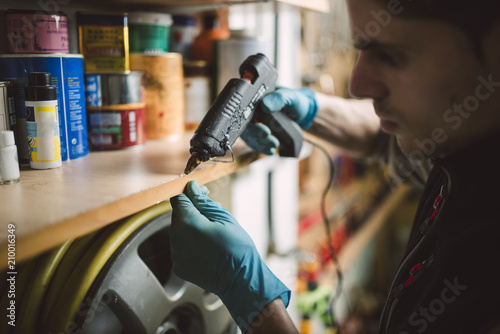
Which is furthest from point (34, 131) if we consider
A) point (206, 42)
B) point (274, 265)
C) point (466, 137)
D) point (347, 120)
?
point (274, 265)

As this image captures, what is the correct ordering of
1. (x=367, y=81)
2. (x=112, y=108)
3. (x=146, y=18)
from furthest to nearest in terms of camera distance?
1. (x=146, y=18)
2. (x=112, y=108)
3. (x=367, y=81)

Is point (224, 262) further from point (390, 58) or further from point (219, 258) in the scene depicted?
point (390, 58)

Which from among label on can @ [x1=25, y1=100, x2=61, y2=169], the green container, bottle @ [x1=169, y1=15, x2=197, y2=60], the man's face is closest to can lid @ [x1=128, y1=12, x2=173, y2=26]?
the green container

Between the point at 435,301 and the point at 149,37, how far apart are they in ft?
2.42

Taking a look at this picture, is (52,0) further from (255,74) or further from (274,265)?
(274,265)

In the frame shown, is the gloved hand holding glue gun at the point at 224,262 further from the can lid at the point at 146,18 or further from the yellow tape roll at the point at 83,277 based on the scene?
the can lid at the point at 146,18

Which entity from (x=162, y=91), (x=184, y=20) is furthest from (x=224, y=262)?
(x=184, y=20)

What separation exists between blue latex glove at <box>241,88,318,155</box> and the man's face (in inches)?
7.1

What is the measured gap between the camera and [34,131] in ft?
2.12

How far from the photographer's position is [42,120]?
0.64 metres

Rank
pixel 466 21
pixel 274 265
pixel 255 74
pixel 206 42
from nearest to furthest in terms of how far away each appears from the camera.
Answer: pixel 466 21, pixel 255 74, pixel 206 42, pixel 274 265

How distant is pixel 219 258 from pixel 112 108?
350 millimetres

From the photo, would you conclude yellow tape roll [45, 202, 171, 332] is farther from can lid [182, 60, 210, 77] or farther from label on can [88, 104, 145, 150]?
can lid [182, 60, 210, 77]

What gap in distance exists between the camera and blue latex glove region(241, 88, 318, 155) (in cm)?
84
